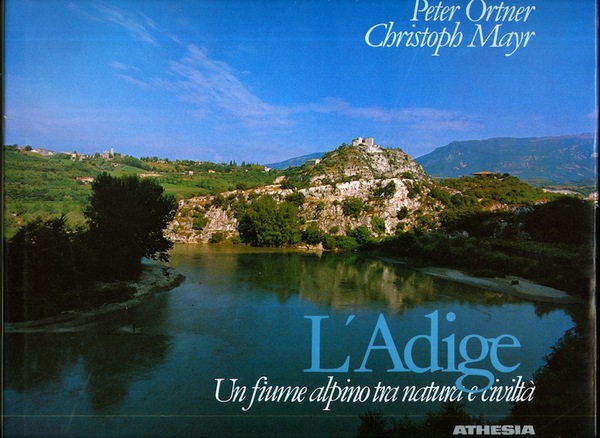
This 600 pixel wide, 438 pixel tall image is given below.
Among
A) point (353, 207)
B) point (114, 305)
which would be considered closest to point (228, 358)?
point (114, 305)

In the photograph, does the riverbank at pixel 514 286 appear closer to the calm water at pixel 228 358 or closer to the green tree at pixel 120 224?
the calm water at pixel 228 358

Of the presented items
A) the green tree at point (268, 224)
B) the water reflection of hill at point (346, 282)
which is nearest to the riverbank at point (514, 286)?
the water reflection of hill at point (346, 282)

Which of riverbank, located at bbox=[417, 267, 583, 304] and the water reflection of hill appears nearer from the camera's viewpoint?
riverbank, located at bbox=[417, 267, 583, 304]

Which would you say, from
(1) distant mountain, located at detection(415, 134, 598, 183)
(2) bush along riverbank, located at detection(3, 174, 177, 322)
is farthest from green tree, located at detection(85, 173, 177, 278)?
(1) distant mountain, located at detection(415, 134, 598, 183)

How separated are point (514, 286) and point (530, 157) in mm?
3538

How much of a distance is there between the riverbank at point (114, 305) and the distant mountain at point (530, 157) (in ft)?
28.0

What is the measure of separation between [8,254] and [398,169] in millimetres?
26170

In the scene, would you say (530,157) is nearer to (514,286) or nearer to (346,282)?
(514,286)

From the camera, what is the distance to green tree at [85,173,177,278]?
8.09 m

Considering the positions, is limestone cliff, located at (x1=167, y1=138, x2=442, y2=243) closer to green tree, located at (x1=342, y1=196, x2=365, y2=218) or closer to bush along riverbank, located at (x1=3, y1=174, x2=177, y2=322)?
green tree, located at (x1=342, y1=196, x2=365, y2=218)

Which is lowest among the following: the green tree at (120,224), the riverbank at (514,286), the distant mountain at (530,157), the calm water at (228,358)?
the calm water at (228,358)

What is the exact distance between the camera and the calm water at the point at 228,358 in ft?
15.2

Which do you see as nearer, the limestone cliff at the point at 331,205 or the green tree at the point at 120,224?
the green tree at the point at 120,224

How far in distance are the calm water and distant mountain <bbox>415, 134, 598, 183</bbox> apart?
10.5 feet
